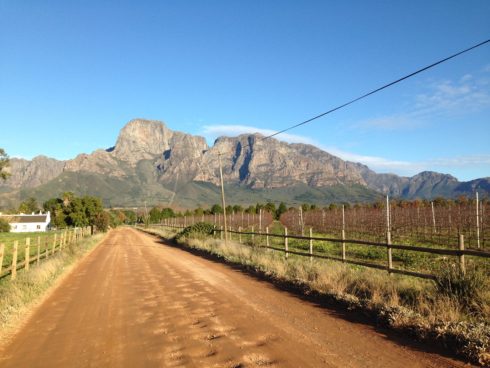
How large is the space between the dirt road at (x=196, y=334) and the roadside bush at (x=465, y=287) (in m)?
2.04

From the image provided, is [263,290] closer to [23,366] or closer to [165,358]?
[165,358]

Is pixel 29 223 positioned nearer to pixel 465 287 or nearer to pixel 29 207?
pixel 29 207

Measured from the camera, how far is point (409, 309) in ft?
24.4

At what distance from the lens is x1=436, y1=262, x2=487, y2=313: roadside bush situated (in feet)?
23.9

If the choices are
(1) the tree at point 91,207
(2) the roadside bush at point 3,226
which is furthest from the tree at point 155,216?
(1) the tree at point 91,207

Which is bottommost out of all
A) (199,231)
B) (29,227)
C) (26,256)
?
(29,227)

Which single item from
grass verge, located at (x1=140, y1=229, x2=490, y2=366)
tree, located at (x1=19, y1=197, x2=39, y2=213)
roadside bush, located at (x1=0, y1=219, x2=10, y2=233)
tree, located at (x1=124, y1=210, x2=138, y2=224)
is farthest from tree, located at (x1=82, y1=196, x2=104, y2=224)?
tree, located at (x1=124, y1=210, x2=138, y2=224)

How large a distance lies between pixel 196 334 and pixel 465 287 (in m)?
5.17

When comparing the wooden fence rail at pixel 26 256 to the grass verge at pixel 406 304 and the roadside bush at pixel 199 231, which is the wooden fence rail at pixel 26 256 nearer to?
the grass verge at pixel 406 304

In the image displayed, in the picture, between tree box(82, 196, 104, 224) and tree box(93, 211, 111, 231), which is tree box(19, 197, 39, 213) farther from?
tree box(82, 196, 104, 224)

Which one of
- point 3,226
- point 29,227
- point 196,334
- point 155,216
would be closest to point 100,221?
point 3,226

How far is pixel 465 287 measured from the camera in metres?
7.56

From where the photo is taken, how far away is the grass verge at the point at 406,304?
5801 millimetres

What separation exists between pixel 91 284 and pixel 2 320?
4.77 meters
